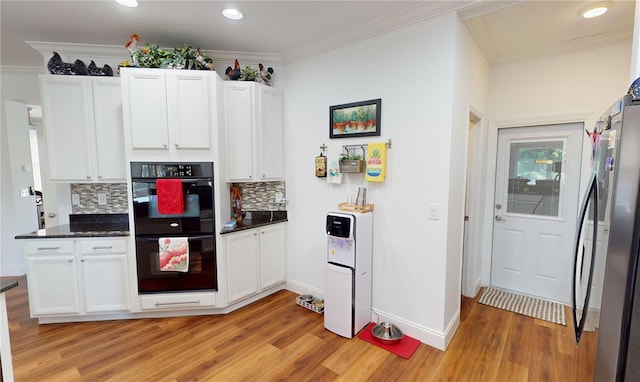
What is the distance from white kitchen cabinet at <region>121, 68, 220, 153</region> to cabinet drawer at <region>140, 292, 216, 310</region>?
4.69 feet

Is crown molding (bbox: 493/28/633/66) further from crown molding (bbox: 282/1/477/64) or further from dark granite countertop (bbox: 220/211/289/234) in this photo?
dark granite countertop (bbox: 220/211/289/234)

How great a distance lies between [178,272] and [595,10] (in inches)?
165

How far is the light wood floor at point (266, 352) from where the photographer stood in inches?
79.3

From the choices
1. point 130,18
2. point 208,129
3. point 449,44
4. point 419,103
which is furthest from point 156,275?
point 449,44

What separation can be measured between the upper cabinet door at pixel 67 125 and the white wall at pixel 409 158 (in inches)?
90.8

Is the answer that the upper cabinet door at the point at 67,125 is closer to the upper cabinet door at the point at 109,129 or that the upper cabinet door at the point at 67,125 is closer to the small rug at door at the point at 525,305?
the upper cabinet door at the point at 109,129

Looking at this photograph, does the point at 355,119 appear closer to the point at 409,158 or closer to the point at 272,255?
the point at 409,158

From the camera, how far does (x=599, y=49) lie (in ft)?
8.62

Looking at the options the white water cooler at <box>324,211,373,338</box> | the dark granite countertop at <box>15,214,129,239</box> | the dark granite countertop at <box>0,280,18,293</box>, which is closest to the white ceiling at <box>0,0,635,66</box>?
the white water cooler at <box>324,211,373,338</box>

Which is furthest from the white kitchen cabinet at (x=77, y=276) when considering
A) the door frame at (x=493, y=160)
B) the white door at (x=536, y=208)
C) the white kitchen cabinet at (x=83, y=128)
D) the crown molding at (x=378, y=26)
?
the white door at (x=536, y=208)

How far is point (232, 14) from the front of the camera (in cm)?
230

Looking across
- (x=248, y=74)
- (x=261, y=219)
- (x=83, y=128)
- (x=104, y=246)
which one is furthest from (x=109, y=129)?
(x=261, y=219)

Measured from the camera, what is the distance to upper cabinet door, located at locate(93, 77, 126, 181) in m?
2.75

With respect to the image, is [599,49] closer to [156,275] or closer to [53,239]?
[156,275]
